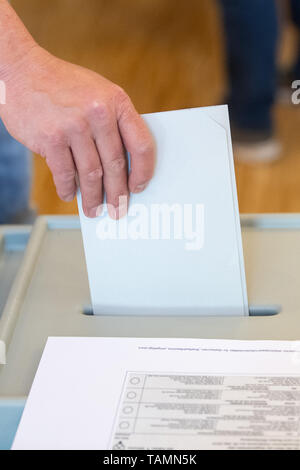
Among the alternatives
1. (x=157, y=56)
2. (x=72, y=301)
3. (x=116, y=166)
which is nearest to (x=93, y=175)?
(x=116, y=166)

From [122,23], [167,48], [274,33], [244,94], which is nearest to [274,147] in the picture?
[244,94]

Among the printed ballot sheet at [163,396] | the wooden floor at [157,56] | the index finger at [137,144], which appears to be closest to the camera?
the printed ballot sheet at [163,396]

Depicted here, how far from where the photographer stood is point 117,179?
0.72 metres

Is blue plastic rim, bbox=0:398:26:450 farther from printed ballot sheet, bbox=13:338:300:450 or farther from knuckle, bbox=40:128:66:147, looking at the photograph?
knuckle, bbox=40:128:66:147

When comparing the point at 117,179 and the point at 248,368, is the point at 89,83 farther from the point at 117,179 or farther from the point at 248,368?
the point at 248,368

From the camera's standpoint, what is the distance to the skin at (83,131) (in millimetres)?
701

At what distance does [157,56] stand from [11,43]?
207cm

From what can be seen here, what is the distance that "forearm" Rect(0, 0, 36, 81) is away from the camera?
0.78 metres

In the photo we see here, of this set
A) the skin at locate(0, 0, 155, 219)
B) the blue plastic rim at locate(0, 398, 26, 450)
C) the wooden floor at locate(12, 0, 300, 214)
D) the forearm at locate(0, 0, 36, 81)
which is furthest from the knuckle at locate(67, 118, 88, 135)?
the wooden floor at locate(12, 0, 300, 214)

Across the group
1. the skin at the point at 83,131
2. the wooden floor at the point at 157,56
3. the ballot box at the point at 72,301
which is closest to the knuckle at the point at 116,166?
the skin at the point at 83,131

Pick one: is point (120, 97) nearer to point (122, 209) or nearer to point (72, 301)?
point (122, 209)

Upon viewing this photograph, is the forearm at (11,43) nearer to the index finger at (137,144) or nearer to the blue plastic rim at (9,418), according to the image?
the index finger at (137,144)

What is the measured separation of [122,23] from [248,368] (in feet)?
8.66

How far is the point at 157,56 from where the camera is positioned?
280cm
